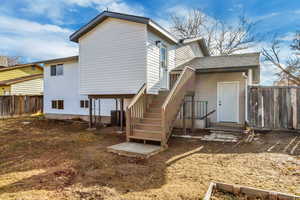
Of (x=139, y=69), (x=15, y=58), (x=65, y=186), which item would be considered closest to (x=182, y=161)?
(x=65, y=186)

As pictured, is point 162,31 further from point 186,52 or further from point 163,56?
point 186,52

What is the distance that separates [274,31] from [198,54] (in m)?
11.9

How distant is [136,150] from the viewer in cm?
561

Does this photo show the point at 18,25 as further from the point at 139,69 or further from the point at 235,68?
the point at 235,68

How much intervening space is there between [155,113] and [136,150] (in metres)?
2.16

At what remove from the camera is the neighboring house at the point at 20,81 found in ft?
57.7

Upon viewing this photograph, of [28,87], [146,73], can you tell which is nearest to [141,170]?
[146,73]

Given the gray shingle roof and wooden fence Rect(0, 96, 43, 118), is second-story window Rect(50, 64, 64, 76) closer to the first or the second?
wooden fence Rect(0, 96, 43, 118)

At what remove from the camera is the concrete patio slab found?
5305 mm

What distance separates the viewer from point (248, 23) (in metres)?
20.8

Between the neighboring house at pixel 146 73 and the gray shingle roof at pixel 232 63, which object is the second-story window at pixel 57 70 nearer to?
the neighboring house at pixel 146 73

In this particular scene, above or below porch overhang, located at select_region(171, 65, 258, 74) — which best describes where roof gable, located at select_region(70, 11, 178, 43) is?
above

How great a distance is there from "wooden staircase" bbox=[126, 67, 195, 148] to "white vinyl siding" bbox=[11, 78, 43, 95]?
1623 cm

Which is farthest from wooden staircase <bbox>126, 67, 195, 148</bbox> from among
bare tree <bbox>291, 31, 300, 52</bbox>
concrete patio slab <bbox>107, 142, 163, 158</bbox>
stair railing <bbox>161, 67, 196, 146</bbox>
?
bare tree <bbox>291, 31, 300, 52</bbox>
